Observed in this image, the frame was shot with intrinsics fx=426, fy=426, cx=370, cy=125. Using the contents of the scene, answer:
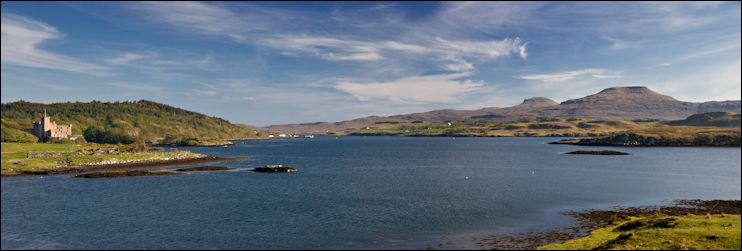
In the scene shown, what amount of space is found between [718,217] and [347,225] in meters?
47.1

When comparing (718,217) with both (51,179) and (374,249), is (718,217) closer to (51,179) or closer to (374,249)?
(374,249)

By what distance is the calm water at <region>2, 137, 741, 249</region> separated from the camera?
52.0 metres

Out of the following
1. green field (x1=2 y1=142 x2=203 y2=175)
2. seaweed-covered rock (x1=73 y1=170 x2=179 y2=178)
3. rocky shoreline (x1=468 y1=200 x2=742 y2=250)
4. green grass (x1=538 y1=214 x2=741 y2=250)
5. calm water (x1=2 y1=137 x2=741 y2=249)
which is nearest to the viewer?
green grass (x1=538 y1=214 x2=741 y2=250)

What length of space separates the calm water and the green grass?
9.73 metres

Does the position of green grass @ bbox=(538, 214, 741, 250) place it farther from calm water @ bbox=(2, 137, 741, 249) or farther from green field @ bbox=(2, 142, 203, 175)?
green field @ bbox=(2, 142, 203, 175)

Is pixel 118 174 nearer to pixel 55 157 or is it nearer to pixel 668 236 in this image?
pixel 55 157

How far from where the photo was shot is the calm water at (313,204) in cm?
5203

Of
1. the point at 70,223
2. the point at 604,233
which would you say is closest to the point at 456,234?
the point at 604,233

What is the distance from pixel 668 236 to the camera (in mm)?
43312

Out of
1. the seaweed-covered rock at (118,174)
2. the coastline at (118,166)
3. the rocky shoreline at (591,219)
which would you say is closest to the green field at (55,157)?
the coastline at (118,166)

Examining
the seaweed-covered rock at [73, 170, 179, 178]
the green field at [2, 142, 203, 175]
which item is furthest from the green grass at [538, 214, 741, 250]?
the green field at [2, 142, 203, 175]

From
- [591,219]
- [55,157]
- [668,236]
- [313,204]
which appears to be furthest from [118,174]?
[668,236]

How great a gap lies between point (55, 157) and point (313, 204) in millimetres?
108935

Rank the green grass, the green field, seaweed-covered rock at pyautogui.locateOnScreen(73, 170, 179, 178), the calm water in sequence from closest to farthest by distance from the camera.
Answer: the green grass, the calm water, seaweed-covered rock at pyautogui.locateOnScreen(73, 170, 179, 178), the green field
